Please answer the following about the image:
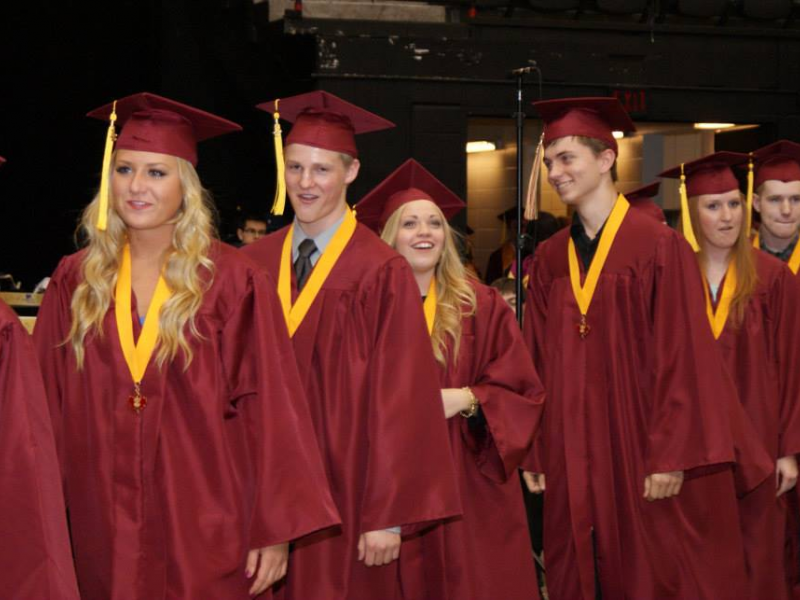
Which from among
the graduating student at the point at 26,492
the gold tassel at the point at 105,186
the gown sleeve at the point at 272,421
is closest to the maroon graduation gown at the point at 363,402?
the gown sleeve at the point at 272,421

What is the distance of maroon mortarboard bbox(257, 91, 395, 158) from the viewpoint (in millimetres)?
3711

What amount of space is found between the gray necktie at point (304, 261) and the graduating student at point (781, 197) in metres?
2.66

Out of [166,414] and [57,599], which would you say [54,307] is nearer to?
[166,414]

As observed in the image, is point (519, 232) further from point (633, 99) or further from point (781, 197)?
point (633, 99)

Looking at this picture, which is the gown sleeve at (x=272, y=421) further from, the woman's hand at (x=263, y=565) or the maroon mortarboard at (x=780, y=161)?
the maroon mortarboard at (x=780, y=161)

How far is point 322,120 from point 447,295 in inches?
32.1

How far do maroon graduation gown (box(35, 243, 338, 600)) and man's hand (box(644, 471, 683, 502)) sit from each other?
142 centimetres

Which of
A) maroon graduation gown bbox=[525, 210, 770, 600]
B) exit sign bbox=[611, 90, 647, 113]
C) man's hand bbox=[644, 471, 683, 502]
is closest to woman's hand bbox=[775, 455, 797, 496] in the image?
maroon graduation gown bbox=[525, 210, 770, 600]

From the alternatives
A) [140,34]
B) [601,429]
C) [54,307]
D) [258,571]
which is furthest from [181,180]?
[140,34]

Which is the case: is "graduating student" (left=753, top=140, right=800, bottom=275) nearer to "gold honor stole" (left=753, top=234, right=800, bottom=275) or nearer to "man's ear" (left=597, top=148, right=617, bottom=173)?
"gold honor stole" (left=753, top=234, right=800, bottom=275)

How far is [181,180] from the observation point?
3186 mm

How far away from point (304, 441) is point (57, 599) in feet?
2.47

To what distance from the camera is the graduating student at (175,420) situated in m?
2.92

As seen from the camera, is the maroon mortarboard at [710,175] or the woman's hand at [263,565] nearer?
the woman's hand at [263,565]
